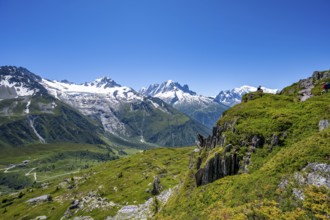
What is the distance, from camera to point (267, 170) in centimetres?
3606

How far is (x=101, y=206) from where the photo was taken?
363ft

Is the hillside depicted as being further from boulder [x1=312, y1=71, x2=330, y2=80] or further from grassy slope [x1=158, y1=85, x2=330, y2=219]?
boulder [x1=312, y1=71, x2=330, y2=80]

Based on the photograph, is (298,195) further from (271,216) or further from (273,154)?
(273,154)

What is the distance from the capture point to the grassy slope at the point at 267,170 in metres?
28.1

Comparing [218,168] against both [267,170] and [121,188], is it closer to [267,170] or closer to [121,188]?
[267,170]

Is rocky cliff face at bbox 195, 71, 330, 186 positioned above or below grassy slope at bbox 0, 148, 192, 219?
above

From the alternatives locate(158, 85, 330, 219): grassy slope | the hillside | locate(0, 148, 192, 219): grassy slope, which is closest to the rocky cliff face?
the hillside

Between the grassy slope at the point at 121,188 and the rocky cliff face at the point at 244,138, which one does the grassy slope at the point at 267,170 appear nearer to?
the rocky cliff face at the point at 244,138

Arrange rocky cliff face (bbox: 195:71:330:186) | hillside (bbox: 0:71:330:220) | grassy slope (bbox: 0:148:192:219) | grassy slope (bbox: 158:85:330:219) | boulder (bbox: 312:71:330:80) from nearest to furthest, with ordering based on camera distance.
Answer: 1. grassy slope (bbox: 158:85:330:219)
2. hillside (bbox: 0:71:330:220)
3. rocky cliff face (bbox: 195:71:330:186)
4. boulder (bbox: 312:71:330:80)
5. grassy slope (bbox: 0:148:192:219)

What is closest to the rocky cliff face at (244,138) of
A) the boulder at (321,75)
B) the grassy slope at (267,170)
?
the grassy slope at (267,170)

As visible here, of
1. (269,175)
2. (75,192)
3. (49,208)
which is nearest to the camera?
(269,175)

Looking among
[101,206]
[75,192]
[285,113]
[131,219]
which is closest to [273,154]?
[285,113]

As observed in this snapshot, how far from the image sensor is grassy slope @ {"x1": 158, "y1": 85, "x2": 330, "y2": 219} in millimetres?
28141

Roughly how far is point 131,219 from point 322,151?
2718 inches
